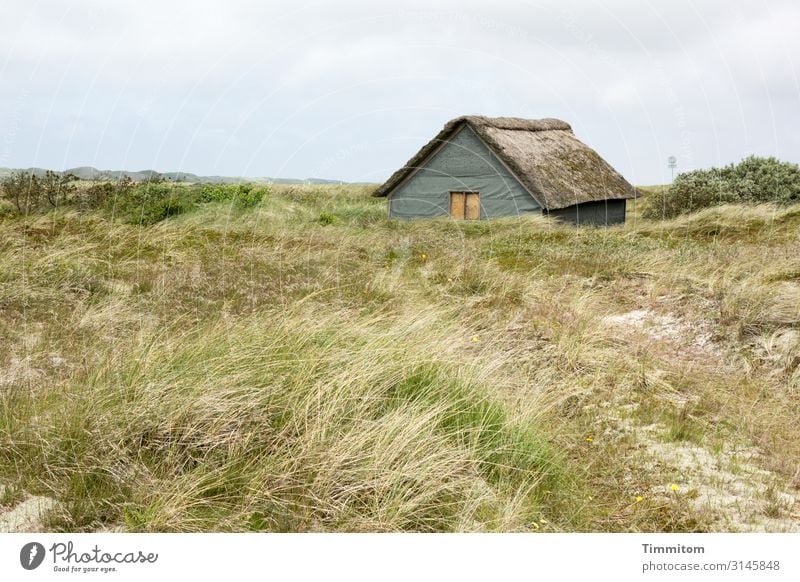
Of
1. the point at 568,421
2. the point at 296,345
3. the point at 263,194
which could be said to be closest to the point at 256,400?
the point at 296,345

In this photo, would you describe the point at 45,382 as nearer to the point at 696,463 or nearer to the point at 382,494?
the point at 382,494

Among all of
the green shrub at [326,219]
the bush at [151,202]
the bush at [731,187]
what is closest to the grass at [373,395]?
the bush at [151,202]

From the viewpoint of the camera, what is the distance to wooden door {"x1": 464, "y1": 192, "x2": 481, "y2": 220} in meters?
21.5

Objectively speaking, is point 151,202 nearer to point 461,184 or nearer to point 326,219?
point 326,219

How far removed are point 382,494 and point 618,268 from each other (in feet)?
27.1

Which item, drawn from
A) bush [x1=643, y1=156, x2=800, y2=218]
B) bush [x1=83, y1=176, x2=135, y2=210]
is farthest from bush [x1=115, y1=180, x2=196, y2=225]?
bush [x1=643, y1=156, x2=800, y2=218]

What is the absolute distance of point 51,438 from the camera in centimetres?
417

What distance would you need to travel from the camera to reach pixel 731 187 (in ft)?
83.8

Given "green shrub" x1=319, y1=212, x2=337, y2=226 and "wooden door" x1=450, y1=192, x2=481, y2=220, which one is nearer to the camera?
"green shrub" x1=319, y1=212, x2=337, y2=226

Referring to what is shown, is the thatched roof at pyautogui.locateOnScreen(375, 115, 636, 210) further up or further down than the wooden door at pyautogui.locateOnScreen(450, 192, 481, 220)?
further up

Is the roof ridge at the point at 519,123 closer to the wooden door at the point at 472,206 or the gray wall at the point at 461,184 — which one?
the gray wall at the point at 461,184

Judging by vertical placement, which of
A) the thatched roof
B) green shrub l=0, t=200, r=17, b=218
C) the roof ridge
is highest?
the roof ridge

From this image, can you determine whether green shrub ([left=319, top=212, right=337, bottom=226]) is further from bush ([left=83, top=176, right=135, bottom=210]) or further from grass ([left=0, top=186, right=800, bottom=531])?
grass ([left=0, top=186, right=800, bottom=531])

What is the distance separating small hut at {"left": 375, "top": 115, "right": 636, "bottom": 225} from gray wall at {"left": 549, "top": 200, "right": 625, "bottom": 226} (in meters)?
0.03
